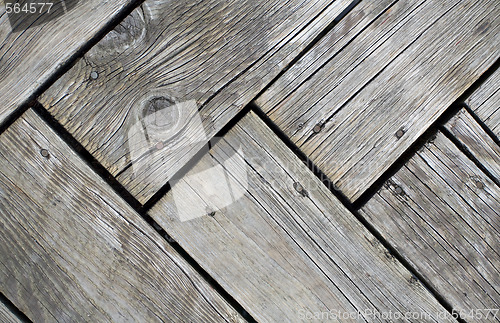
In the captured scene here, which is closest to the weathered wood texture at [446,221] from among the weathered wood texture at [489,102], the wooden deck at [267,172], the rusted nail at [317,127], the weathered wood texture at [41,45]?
the wooden deck at [267,172]

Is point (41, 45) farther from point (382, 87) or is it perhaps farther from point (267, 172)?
point (382, 87)

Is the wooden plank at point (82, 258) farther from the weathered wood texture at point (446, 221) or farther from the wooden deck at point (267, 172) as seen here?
the weathered wood texture at point (446, 221)

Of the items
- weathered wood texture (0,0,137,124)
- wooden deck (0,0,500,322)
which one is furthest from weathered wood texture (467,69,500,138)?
weathered wood texture (0,0,137,124)

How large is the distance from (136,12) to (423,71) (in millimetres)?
→ 967

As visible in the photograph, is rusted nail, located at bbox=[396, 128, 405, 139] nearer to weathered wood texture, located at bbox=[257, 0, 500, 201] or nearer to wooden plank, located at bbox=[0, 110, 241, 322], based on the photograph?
weathered wood texture, located at bbox=[257, 0, 500, 201]

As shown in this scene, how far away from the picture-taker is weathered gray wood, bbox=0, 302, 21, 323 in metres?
1.10

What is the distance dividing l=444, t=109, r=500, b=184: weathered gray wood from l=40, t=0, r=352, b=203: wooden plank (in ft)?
1.81

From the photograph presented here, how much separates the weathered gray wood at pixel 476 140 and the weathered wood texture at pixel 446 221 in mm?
35

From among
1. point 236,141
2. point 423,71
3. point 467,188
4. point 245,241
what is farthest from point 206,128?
point 467,188

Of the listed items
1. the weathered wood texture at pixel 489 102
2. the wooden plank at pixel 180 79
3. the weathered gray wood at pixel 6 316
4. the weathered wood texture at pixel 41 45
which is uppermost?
the weathered wood texture at pixel 41 45

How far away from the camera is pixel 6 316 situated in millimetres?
1103

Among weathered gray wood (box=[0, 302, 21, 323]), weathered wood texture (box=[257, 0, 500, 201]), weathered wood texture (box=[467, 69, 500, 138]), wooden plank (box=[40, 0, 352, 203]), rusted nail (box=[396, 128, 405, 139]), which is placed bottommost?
weathered wood texture (box=[467, 69, 500, 138])

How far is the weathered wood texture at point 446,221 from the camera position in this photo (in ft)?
3.65

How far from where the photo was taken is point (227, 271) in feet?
3.64
